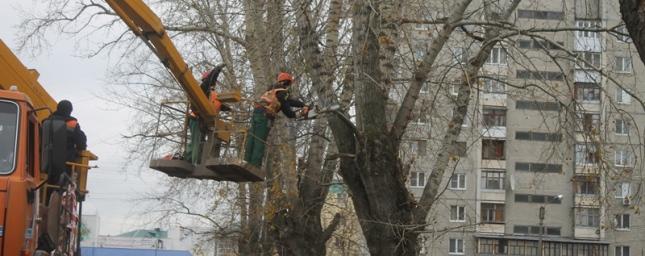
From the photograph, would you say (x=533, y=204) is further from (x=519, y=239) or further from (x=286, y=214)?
(x=286, y=214)

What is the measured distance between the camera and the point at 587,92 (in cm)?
1658

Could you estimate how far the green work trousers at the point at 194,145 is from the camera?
12344mm

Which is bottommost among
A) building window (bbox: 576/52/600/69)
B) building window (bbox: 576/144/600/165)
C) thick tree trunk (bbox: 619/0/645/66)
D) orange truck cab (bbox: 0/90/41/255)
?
orange truck cab (bbox: 0/90/41/255)

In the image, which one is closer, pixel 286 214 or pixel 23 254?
pixel 23 254

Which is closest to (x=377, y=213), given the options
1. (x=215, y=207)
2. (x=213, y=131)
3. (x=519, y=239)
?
(x=213, y=131)

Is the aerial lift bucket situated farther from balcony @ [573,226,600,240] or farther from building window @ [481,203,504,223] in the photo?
balcony @ [573,226,600,240]

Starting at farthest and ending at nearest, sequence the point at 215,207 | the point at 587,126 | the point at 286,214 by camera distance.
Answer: the point at 215,207 → the point at 286,214 → the point at 587,126

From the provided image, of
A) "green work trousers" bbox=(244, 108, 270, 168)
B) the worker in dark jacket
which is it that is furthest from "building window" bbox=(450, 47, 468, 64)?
the worker in dark jacket

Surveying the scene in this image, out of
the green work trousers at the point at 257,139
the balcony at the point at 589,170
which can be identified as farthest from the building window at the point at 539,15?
the green work trousers at the point at 257,139

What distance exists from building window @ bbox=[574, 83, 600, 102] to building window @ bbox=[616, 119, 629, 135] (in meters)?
0.62

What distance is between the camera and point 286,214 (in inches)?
838

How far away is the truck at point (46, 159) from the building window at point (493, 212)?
58052 millimetres

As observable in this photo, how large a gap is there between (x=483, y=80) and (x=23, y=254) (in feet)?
31.9

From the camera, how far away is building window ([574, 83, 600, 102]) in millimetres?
15164
